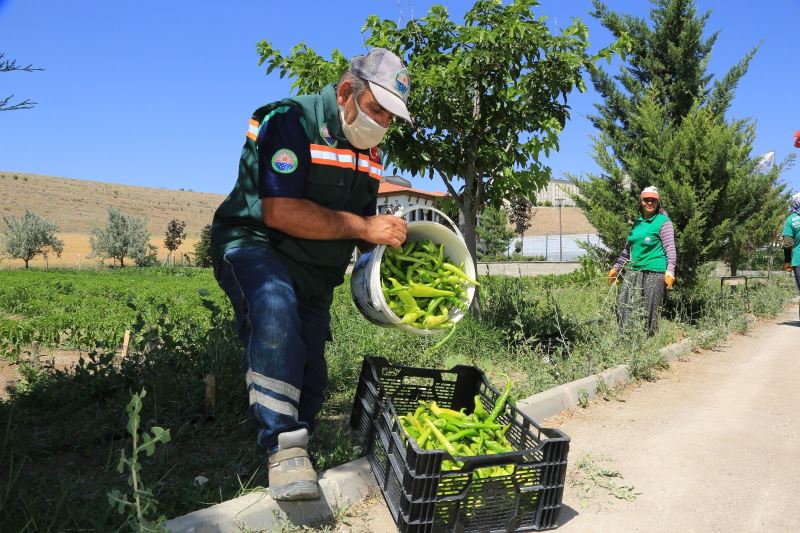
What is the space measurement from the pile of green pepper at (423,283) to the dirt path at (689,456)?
0.97 metres

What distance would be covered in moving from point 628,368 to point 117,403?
4308 mm

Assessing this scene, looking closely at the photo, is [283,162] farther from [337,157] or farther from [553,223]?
[553,223]

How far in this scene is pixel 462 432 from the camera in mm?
3109

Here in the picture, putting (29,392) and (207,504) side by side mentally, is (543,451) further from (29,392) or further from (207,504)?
(29,392)

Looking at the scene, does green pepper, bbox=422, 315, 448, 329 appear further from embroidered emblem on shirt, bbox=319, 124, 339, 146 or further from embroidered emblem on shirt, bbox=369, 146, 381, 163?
embroidered emblem on shirt, bbox=319, 124, 339, 146

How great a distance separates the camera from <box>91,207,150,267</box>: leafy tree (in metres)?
45.8

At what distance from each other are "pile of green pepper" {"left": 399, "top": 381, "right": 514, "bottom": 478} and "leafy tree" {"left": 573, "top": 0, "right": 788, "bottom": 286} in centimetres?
700

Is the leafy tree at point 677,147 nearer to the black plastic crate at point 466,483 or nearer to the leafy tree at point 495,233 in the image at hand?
the black plastic crate at point 466,483

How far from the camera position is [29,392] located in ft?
14.2

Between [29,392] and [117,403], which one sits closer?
[117,403]

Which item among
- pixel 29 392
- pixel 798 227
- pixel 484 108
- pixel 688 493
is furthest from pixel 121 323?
pixel 798 227

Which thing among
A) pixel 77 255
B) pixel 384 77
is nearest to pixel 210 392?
pixel 384 77

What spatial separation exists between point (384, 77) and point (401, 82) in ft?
0.33

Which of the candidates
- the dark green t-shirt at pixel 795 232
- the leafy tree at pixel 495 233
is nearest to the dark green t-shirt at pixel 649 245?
the dark green t-shirt at pixel 795 232
